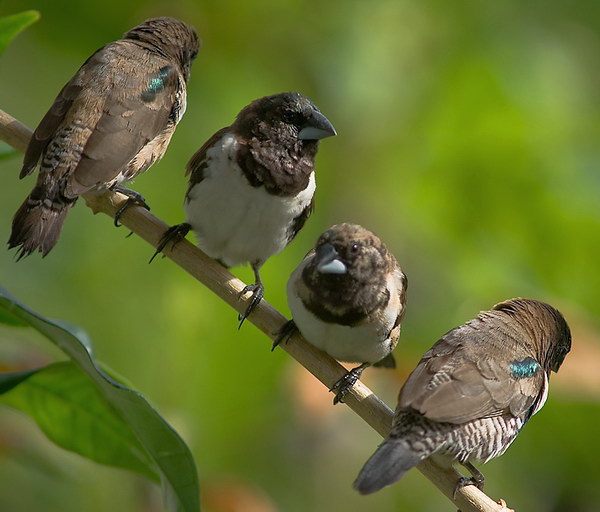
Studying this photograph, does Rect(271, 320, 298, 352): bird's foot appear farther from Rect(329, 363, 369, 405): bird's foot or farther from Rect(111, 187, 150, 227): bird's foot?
Rect(111, 187, 150, 227): bird's foot

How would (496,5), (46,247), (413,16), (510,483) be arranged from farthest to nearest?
(496,5), (413,16), (510,483), (46,247)

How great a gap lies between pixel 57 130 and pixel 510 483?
2998 millimetres

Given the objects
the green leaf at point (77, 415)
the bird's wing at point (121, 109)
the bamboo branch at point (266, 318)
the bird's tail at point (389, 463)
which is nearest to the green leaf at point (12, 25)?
the bamboo branch at point (266, 318)

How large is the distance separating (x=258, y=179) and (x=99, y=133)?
0.65 metres

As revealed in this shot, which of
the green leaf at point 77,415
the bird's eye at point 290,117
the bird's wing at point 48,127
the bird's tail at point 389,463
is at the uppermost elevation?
the bird's eye at point 290,117

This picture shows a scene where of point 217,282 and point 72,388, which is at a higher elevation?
point 217,282

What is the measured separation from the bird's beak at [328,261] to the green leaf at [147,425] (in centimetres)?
83

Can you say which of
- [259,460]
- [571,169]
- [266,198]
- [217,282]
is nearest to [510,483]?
[259,460]

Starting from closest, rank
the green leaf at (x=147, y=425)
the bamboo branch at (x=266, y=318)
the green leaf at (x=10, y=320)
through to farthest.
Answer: the green leaf at (x=147, y=425), the green leaf at (x=10, y=320), the bamboo branch at (x=266, y=318)

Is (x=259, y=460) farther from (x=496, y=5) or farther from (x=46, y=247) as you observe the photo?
(x=496, y=5)

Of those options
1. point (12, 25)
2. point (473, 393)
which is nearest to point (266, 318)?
point (473, 393)

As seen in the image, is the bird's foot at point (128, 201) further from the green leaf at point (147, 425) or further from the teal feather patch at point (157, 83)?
the green leaf at point (147, 425)

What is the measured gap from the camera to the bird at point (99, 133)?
299cm

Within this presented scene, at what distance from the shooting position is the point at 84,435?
9.70 ft
